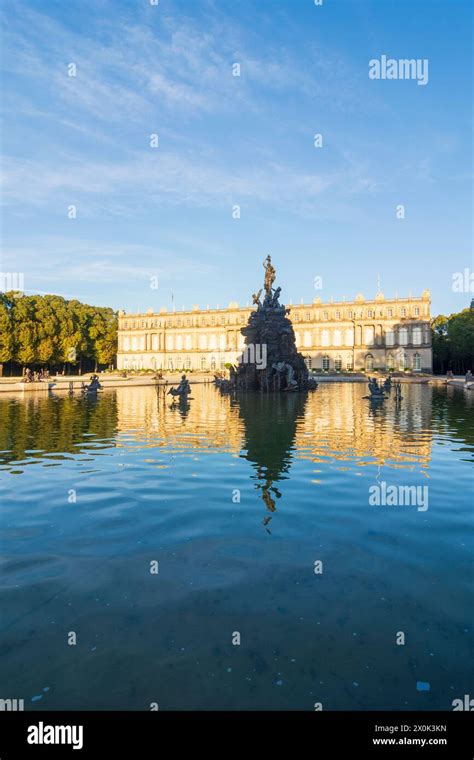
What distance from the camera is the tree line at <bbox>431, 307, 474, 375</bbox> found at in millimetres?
82812

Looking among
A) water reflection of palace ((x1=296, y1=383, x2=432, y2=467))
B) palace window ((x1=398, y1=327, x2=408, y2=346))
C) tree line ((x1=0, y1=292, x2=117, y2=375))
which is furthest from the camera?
palace window ((x1=398, y1=327, x2=408, y2=346))

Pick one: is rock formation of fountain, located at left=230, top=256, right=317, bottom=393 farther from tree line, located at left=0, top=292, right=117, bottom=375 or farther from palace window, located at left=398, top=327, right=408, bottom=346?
palace window, located at left=398, top=327, right=408, bottom=346

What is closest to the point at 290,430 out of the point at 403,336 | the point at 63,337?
the point at 63,337

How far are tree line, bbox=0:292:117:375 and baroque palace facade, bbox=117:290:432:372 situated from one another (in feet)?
70.9

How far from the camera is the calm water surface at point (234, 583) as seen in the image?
479 cm

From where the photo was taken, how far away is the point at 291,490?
440 inches

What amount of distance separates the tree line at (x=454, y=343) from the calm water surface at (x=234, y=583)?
74.7 m

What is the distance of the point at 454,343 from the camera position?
87.0 meters
